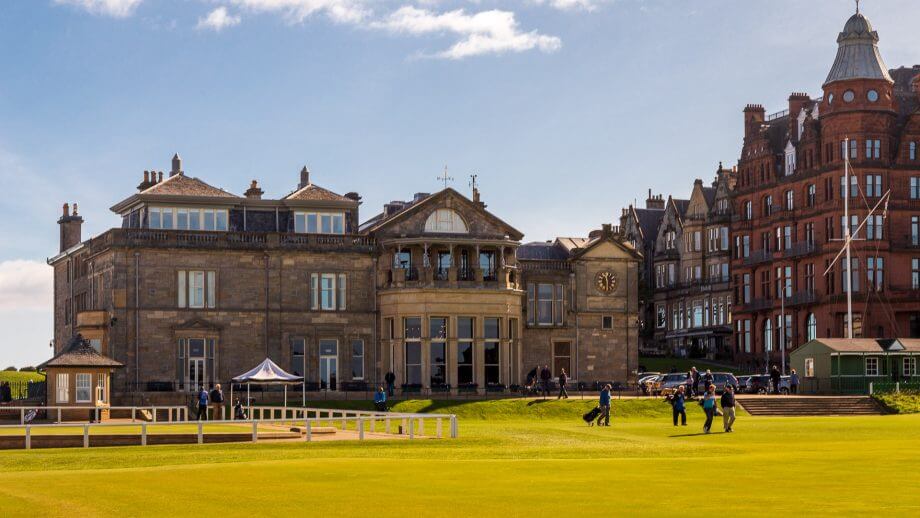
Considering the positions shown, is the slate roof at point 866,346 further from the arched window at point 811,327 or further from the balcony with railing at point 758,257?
the balcony with railing at point 758,257

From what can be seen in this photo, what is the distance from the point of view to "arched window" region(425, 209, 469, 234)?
8638 cm

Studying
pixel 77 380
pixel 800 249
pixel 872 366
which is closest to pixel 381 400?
pixel 77 380

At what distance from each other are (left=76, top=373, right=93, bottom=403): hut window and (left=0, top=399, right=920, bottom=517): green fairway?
68.2 ft

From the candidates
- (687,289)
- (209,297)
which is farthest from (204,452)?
(687,289)

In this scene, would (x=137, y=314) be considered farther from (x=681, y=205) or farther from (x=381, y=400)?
(x=681, y=205)

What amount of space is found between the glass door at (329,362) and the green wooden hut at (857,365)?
25155 mm

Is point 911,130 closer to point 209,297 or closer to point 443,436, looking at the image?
A: point 209,297

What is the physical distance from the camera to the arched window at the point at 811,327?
11581cm

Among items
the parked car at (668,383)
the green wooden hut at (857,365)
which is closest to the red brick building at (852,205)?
the green wooden hut at (857,365)

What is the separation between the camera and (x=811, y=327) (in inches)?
4619

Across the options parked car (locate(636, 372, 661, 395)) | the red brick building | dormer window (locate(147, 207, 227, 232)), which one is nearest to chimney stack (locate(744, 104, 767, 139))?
the red brick building

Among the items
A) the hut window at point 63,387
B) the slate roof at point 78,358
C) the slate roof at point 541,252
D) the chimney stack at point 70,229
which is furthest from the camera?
the chimney stack at point 70,229

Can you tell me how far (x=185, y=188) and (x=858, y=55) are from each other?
50.8 metres

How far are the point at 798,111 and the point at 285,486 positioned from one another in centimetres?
9522
